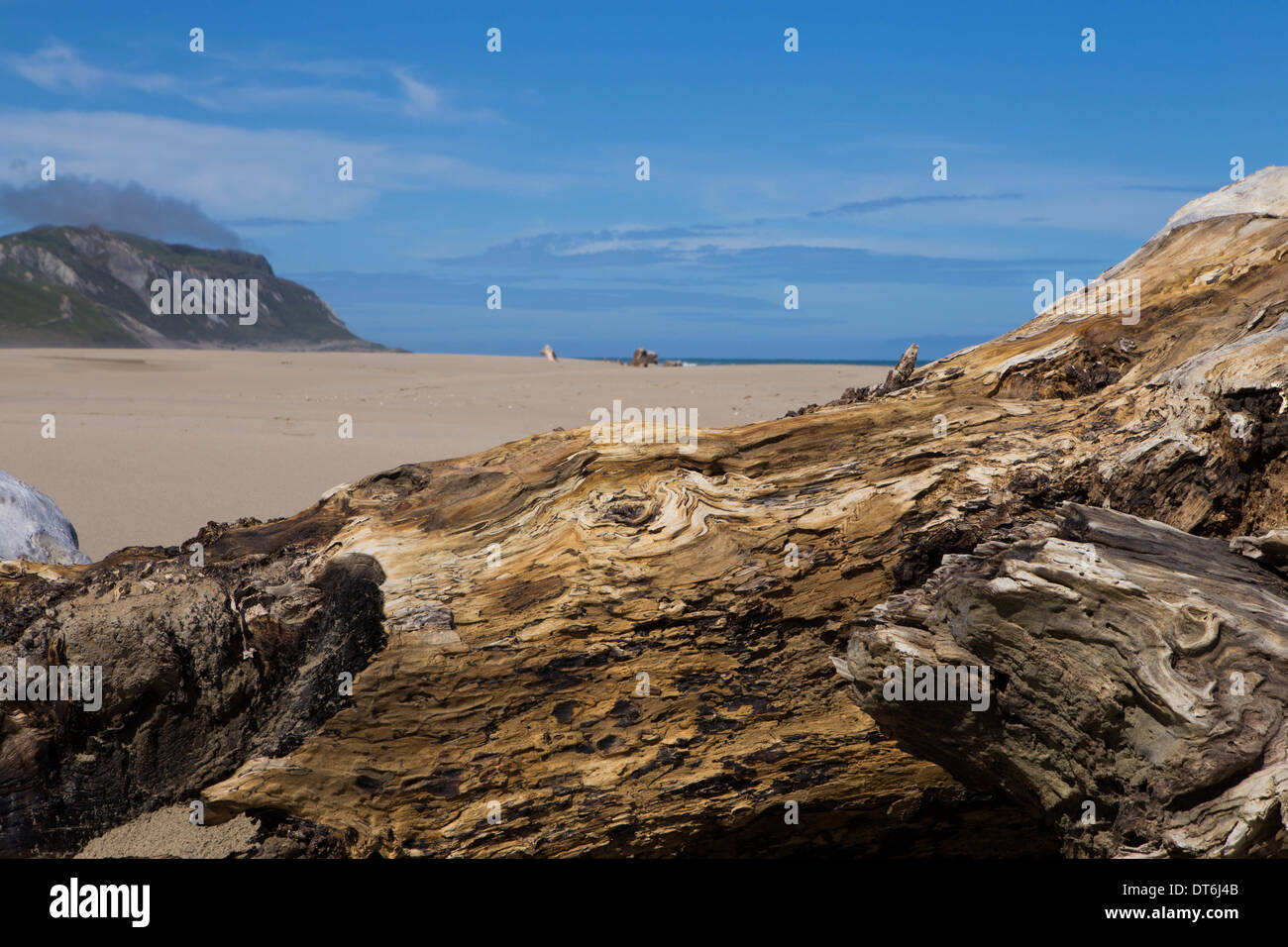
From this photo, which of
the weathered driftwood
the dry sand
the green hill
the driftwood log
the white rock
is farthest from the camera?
the green hill

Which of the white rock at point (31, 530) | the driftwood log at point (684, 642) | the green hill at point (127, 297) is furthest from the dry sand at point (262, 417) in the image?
the green hill at point (127, 297)

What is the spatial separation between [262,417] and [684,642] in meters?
15.4

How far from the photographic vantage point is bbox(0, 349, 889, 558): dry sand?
991 cm

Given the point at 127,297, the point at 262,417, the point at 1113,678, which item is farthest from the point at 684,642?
the point at 127,297

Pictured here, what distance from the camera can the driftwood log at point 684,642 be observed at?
11.9ft

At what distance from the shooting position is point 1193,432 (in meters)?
3.69

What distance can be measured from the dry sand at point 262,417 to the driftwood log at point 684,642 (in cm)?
472

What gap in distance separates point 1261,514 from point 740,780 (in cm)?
242

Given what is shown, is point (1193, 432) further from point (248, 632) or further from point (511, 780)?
point (248, 632)

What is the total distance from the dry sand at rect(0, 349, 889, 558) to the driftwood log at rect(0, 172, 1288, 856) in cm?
472

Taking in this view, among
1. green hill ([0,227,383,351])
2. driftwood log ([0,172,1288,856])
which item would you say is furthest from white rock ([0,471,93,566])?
green hill ([0,227,383,351])

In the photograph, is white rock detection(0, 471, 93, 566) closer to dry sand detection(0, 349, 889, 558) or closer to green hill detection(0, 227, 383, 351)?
dry sand detection(0, 349, 889, 558)

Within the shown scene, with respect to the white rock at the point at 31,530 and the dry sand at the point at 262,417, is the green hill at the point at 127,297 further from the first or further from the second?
the white rock at the point at 31,530

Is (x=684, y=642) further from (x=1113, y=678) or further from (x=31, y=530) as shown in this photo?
(x=31, y=530)
